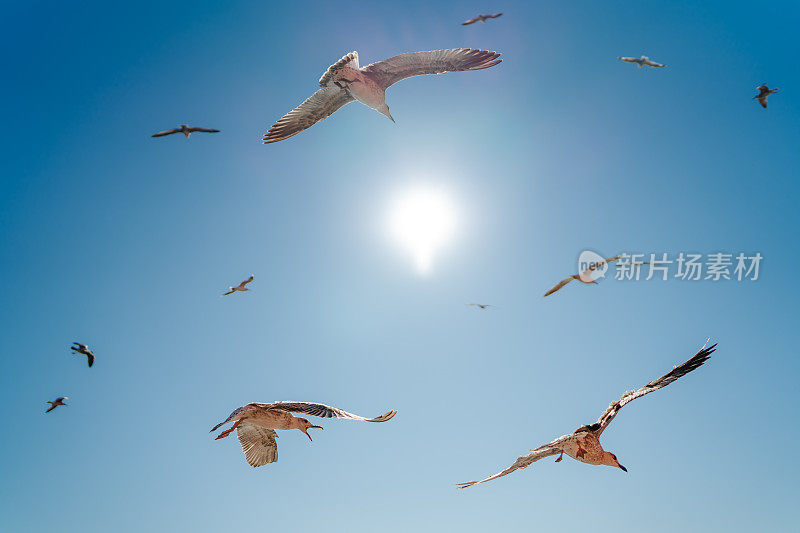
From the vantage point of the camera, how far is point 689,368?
37.6 feet

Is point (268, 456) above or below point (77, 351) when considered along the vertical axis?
below

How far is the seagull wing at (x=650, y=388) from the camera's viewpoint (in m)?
10.7

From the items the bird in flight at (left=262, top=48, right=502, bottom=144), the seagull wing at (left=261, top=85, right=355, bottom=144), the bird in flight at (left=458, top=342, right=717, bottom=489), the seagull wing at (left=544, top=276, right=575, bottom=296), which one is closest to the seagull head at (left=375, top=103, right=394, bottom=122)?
the bird in flight at (left=262, top=48, right=502, bottom=144)

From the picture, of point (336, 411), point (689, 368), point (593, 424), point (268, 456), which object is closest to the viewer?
point (336, 411)

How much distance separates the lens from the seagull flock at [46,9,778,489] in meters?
10.6

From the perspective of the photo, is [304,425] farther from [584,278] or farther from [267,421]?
[584,278]

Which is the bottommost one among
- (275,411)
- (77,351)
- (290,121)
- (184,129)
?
(275,411)

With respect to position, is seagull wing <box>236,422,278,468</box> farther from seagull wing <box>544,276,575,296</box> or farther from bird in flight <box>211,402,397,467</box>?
seagull wing <box>544,276,575,296</box>

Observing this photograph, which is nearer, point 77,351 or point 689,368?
point 689,368

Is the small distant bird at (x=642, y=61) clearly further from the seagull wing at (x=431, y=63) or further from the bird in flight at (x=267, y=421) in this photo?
the bird in flight at (x=267, y=421)

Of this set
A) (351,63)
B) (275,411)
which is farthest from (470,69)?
(275,411)

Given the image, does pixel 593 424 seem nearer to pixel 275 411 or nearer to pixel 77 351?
pixel 275 411

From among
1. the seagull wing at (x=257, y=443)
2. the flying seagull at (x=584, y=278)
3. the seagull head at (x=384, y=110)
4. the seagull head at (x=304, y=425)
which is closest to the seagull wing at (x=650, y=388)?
the flying seagull at (x=584, y=278)

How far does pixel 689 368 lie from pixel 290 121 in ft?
44.2
